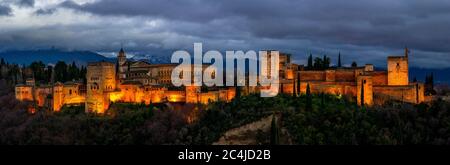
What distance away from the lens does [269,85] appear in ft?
157

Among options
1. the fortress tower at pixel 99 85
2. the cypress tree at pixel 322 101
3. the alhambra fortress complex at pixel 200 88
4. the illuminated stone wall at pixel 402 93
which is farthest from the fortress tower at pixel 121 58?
the illuminated stone wall at pixel 402 93

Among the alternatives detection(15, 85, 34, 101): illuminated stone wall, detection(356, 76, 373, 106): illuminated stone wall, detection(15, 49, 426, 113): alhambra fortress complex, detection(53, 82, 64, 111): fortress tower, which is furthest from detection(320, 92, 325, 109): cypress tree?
detection(15, 85, 34, 101): illuminated stone wall

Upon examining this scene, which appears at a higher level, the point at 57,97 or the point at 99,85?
the point at 99,85

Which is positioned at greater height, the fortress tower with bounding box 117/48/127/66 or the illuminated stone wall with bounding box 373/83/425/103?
the fortress tower with bounding box 117/48/127/66

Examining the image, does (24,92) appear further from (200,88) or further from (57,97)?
(200,88)

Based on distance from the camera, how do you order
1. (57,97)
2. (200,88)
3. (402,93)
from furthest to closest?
(57,97)
(200,88)
(402,93)

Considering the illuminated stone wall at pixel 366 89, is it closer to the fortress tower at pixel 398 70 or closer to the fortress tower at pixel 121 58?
the fortress tower at pixel 398 70

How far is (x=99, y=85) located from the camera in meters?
48.8

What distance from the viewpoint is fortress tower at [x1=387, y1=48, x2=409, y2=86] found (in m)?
43.6

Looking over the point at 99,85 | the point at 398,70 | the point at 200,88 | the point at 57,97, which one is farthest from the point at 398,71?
the point at 57,97

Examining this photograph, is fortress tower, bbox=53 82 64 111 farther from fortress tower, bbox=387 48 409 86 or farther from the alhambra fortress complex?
fortress tower, bbox=387 48 409 86

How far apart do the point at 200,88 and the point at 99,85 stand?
8991 mm
